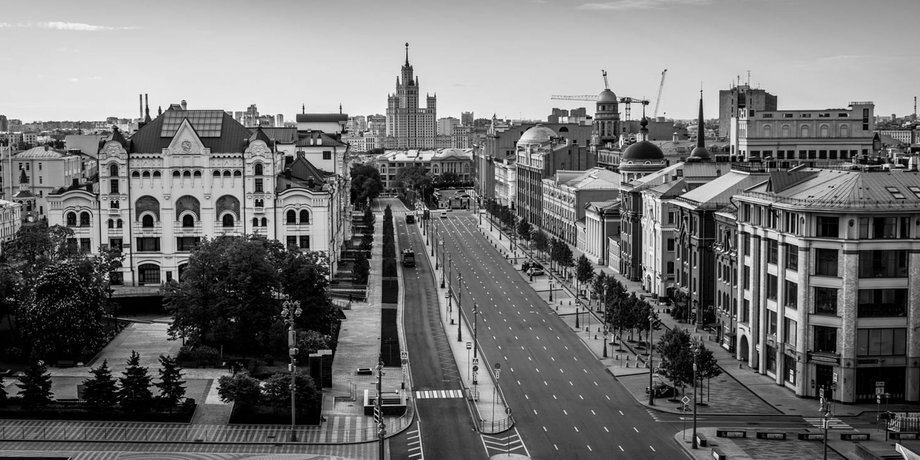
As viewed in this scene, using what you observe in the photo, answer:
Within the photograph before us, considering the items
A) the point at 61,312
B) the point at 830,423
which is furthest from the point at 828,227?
the point at 61,312

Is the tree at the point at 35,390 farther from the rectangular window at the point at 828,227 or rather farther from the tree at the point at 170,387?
the rectangular window at the point at 828,227

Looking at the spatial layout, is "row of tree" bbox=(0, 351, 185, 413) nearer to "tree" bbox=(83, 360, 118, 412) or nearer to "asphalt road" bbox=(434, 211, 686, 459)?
"tree" bbox=(83, 360, 118, 412)

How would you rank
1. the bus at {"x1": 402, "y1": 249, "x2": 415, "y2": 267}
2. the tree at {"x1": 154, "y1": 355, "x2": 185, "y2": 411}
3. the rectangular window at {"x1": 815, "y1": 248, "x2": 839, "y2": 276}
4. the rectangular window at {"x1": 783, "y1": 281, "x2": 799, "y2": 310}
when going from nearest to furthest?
the tree at {"x1": 154, "y1": 355, "x2": 185, "y2": 411} < the rectangular window at {"x1": 815, "y1": 248, "x2": 839, "y2": 276} < the rectangular window at {"x1": 783, "y1": 281, "x2": 799, "y2": 310} < the bus at {"x1": 402, "y1": 249, "x2": 415, "y2": 267}

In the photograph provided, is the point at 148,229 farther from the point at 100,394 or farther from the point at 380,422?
the point at 380,422

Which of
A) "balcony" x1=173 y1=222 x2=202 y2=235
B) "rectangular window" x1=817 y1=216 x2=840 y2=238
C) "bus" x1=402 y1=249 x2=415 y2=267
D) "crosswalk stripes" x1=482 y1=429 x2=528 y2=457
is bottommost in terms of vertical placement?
"crosswalk stripes" x1=482 y1=429 x2=528 y2=457

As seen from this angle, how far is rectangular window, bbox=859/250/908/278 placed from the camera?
93.9m

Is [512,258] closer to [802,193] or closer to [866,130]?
[866,130]

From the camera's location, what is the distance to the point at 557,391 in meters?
99.5

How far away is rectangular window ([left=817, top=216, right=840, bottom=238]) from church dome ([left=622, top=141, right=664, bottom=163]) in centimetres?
8819

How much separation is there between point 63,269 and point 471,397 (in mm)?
39755

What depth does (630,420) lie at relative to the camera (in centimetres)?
8975

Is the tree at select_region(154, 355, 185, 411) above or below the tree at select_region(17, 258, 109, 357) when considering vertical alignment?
below

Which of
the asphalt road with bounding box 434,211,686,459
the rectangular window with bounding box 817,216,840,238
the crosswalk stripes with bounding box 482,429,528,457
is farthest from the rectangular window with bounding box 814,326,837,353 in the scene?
the crosswalk stripes with bounding box 482,429,528,457

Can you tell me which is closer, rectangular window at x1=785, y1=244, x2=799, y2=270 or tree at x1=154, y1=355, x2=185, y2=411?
tree at x1=154, y1=355, x2=185, y2=411
